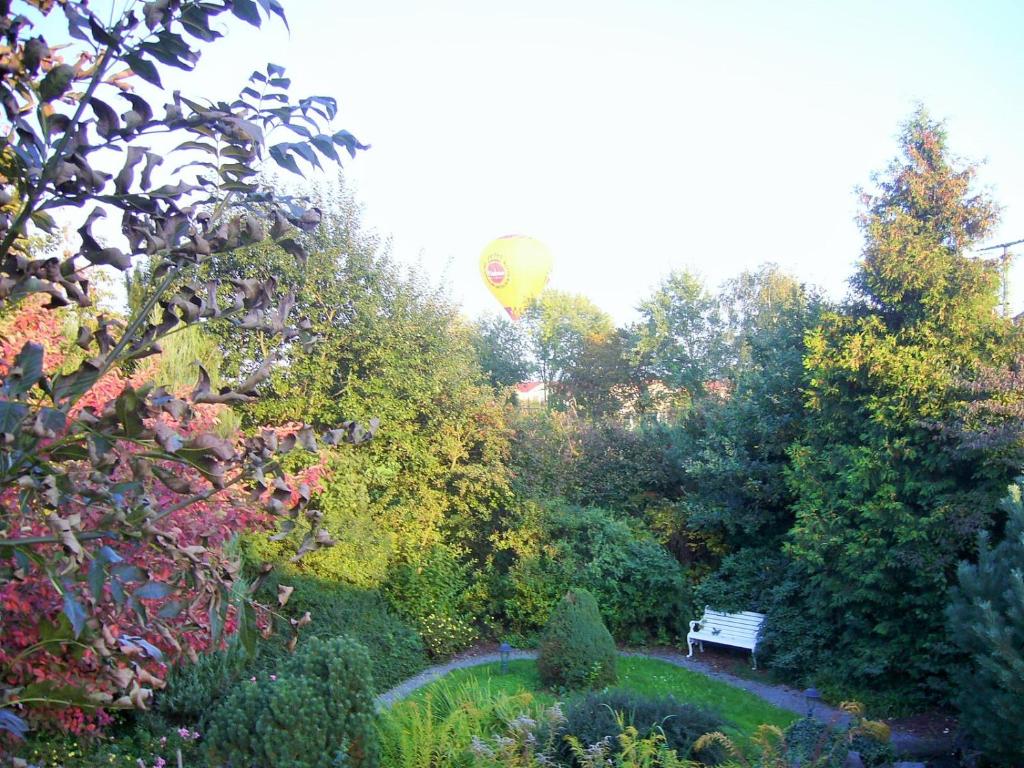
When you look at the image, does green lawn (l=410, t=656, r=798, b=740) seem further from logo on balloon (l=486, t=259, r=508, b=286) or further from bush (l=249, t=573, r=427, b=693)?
logo on balloon (l=486, t=259, r=508, b=286)

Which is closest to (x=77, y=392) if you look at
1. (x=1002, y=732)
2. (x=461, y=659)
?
(x=1002, y=732)

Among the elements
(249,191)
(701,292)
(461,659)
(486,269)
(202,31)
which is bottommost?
(461,659)

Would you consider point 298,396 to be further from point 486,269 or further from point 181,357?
point 486,269

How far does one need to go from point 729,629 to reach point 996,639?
5.70 meters

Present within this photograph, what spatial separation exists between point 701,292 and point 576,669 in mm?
24118

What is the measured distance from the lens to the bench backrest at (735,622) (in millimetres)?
10586

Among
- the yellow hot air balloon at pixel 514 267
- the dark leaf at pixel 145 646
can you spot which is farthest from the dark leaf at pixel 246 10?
the yellow hot air balloon at pixel 514 267

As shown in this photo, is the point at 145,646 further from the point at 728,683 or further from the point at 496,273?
the point at 496,273

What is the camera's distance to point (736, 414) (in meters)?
11.5

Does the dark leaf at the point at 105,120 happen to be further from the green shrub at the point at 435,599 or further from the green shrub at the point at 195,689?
the green shrub at the point at 435,599

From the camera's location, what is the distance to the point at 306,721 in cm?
480

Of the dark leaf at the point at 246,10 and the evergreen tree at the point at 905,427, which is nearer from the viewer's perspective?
the dark leaf at the point at 246,10

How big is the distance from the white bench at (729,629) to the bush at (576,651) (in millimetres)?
2178

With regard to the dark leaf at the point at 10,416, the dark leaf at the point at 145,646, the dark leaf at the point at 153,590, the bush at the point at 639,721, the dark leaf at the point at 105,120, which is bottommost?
the bush at the point at 639,721
